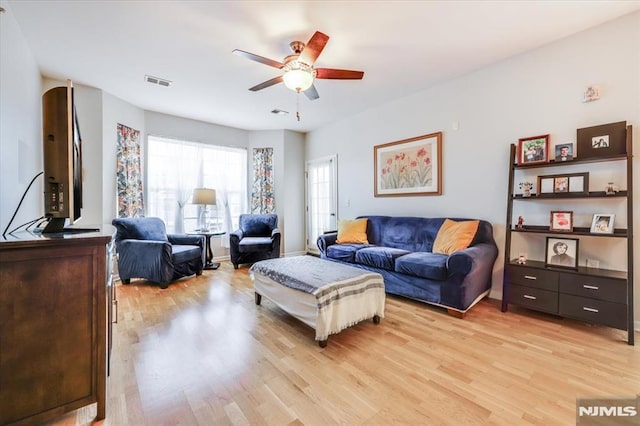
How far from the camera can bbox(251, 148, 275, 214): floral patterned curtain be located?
548 cm

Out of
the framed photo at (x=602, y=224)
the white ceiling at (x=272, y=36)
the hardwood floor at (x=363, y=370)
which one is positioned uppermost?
the white ceiling at (x=272, y=36)

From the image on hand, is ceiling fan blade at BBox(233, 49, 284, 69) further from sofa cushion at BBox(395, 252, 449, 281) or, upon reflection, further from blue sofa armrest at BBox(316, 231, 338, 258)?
blue sofa armrest at BBox(316, 231, 338, 258)

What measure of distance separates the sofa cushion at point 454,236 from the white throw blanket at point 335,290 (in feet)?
3.52

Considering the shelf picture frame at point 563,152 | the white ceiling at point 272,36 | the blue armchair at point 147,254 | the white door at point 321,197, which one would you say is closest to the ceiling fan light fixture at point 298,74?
the white ceiling at point 272,36

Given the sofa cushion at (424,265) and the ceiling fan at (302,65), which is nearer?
the ceiling fan at (302,65)

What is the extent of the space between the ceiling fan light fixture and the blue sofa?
2.05 m

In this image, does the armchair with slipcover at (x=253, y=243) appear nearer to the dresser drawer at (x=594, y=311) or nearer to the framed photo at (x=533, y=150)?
the framed photo at (x=533, y=150)

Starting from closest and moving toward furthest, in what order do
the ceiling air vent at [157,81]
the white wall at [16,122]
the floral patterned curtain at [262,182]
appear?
1. the white wall at [16,122]
2. the ceiling air vent at [157,81]
3. the floral patterned curtain at [262,182]

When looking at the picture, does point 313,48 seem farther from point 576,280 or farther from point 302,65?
point 576,280

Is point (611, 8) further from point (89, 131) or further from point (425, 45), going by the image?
point (89, 131)

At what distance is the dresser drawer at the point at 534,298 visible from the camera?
2363mm

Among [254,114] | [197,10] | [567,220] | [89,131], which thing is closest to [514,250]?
[567,220]

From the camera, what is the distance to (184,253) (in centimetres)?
378

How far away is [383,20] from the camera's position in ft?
7.28
